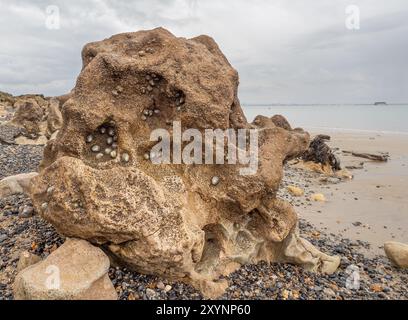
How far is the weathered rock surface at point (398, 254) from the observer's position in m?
6.18

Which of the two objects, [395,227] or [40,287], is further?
[395,227]

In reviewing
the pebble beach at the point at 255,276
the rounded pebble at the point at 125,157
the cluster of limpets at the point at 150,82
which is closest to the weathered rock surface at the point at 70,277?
the pebble beach at the point at 255,276

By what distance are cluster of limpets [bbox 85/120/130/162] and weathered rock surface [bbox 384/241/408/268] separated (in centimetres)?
512

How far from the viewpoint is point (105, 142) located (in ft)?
16.4

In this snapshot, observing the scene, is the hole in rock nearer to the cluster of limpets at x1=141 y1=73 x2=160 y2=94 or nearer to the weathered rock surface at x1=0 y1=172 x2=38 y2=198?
the cluster of limpets at x1=141 y1=73 x2=160 y2=94

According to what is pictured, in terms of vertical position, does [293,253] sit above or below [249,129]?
below

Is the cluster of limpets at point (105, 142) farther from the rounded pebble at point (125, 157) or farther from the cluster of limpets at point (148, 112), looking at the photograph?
the cluster of limpets at point (148, 112)

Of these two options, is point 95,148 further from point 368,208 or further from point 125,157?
point 368,208

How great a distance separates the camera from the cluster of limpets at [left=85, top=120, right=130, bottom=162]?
193 inches
